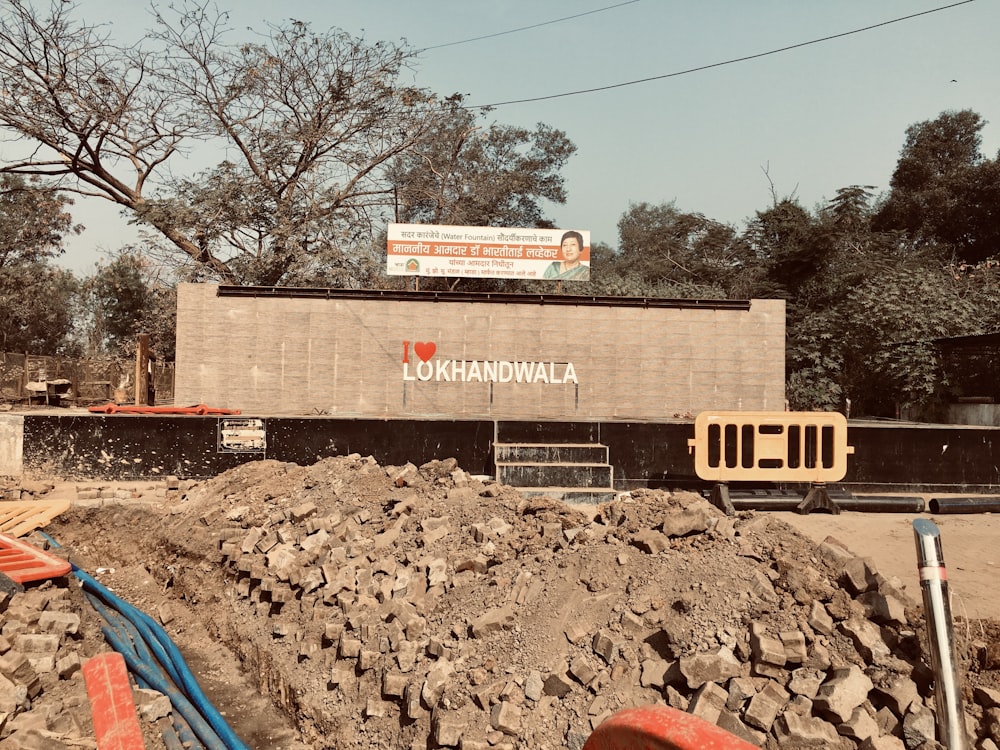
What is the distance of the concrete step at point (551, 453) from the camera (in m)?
11.7

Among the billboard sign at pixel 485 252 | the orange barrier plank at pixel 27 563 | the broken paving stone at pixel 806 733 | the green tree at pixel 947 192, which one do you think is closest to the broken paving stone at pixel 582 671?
the broken paving stone at pixel 806 733

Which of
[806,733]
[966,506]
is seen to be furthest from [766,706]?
[966,506]

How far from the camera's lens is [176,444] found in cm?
1171

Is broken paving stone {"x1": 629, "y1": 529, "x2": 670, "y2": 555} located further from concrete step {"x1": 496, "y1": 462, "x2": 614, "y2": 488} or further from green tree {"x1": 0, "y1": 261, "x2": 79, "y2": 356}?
green tree {"x1": 0, "y1": 261, "x2": 79, "y2": 356}

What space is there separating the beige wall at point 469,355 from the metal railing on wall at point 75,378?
7.41 metres

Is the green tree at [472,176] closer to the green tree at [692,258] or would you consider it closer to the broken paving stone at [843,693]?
the green tree at [692,258]

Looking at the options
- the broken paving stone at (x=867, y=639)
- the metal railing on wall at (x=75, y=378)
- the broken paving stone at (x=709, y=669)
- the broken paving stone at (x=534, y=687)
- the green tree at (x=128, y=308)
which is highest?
the green tree at (x=128, y=308)

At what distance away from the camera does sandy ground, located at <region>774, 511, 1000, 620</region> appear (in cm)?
597

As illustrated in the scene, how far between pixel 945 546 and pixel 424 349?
42.5 ft

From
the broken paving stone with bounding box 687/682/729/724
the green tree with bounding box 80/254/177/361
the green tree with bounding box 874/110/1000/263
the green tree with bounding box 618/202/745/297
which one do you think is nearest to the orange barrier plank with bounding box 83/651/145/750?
the broken paving stone with bounding box 687/682/729/724

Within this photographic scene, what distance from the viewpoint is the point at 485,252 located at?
22578 millimetres

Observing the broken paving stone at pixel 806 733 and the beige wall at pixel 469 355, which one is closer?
the broken paving stone at pixel 806 733

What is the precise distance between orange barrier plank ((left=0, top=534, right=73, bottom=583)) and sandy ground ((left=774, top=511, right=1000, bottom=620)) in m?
8.08

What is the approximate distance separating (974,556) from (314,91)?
30325 mm
